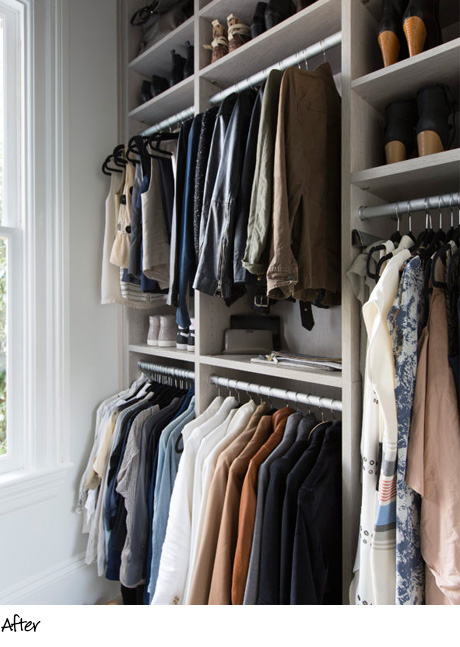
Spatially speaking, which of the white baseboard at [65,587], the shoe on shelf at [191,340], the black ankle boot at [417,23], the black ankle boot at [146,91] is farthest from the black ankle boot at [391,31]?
the white baseboard at [65,587]

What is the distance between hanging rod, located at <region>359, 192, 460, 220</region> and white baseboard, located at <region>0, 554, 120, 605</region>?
1844mm

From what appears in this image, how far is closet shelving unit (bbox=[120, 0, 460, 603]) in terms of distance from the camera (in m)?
1.09

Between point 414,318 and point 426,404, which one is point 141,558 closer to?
point 426,404

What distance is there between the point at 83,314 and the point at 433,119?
151cm

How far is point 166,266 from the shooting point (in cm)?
164

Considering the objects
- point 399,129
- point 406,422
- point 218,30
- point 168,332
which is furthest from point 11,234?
point 406,422

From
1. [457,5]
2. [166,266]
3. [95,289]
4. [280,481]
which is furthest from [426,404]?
[95,289]

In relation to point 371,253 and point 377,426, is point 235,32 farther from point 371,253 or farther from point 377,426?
point 377,426

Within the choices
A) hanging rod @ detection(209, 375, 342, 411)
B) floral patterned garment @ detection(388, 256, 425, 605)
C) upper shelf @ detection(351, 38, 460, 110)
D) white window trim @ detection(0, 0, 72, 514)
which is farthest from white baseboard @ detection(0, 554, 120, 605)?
upper shelf @ detection(351, 38, 460, 110)

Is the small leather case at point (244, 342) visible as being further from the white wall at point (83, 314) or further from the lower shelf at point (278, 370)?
the white wall at point (83, 314)

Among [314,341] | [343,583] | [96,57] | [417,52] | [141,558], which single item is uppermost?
[96,57]

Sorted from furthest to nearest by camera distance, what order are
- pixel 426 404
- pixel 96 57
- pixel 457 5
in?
1. pixel 96 57
2. pixel 457 5
3. pixel 426 404

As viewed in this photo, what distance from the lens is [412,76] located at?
1073 mm

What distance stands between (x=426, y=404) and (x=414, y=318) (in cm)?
20
